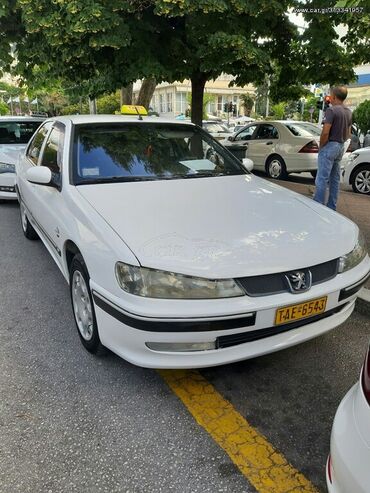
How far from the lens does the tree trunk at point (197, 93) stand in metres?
8.65

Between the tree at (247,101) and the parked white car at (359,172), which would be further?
the tree at (247,101)

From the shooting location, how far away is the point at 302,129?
1106 cm

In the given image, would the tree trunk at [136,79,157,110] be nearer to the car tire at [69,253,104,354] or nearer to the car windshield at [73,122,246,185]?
the car windshield at [73,122,246,185]

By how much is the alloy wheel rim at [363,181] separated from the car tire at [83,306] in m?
7.50

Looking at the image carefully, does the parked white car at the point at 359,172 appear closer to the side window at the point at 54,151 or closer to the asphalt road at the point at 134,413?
the asphalt road at the point at 134,413

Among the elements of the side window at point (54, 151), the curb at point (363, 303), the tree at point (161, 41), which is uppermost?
the tree at point (161, 41)

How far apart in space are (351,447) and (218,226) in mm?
1560

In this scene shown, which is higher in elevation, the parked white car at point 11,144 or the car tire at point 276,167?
the parked white car at point 11,144

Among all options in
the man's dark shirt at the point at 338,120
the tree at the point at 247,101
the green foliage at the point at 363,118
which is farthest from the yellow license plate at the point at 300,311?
the tree at the point at 247,101

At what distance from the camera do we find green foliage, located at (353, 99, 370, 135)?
18859mm

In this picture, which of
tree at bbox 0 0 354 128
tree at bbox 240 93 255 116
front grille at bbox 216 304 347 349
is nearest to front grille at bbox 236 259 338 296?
front grille at bbox 216 304 347 349

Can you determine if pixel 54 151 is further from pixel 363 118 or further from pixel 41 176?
pixel 363 118

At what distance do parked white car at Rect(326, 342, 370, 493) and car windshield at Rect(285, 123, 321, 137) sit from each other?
1004 cm

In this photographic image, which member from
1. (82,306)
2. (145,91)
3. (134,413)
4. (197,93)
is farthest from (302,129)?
(134,413)
